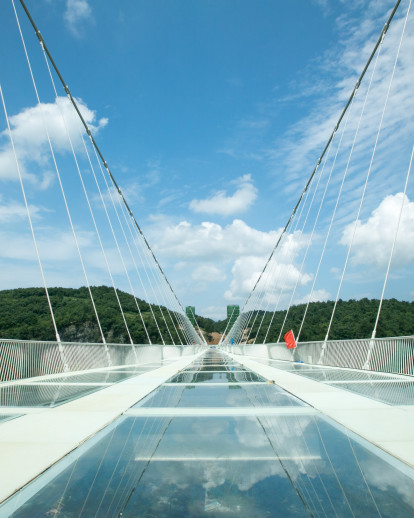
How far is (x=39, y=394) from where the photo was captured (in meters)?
4.43

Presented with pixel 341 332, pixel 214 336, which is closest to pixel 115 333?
pixel 341 332

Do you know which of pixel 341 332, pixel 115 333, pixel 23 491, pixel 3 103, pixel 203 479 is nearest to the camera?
pixel 23 491

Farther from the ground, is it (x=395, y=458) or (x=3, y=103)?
(x=3, y=103)

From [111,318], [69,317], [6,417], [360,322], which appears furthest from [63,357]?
[69,317]

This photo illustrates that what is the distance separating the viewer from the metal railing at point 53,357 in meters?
6.14

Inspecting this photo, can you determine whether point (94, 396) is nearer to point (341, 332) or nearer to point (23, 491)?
point (23, 491)

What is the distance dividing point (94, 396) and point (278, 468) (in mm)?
2988

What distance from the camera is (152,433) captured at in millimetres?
2510

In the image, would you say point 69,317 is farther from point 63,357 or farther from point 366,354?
point 366,354

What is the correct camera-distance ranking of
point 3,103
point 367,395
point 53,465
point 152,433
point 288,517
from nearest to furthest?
1. point 288,517
2. point 53,465
3. point 152,433
4. point 367,395
5. point 3,103

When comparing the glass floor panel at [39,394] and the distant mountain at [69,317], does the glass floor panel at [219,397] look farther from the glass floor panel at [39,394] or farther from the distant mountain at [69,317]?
the distant mountain at [69,317]

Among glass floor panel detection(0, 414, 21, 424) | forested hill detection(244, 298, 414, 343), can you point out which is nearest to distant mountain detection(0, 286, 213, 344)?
forested hill detection(244, 298, 414, 343)

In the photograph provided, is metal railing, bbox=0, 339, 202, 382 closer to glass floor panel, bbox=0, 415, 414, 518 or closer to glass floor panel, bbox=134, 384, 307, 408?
glass floor panel, bbox=134, 384, 307, 408

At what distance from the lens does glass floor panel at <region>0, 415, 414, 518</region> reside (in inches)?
55.8
